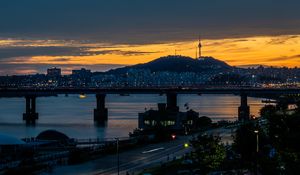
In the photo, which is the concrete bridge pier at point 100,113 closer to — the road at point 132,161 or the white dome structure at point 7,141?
the road at point 132,161

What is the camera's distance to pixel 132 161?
871 inches

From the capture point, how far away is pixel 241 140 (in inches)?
690

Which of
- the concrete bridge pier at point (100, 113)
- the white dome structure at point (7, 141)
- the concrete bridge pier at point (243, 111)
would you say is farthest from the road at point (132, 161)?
the concrete bridge pier at point (100, 113)

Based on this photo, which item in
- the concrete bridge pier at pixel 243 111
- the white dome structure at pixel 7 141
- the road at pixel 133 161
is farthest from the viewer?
the concrete bridge pier at pixel 243 111

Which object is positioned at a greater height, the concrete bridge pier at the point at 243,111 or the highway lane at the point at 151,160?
the concrete bridge pier at the point at 243,111

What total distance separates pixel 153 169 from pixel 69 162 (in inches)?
154

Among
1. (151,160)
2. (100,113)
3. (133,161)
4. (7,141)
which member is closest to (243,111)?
(100,113)

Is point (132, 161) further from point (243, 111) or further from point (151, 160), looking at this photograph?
point (243, 111)

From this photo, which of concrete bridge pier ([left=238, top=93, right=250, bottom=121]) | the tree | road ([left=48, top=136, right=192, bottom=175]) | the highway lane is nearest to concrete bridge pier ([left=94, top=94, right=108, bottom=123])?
concrete bridge pier ([left=238, top=93, right=250, bottom=121])

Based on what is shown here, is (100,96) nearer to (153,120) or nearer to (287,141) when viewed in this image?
(153,120)

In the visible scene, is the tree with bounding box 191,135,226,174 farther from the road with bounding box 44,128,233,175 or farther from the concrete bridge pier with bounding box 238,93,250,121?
the concrete bridge pier with bounding box 238,93,250,121

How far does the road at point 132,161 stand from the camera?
19.7 metres

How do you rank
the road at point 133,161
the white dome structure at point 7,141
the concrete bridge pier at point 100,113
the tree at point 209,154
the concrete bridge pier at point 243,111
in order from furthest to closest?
the concrete bridge pier at point 100,113 < the concrete bridge pier at point 243,111 < the white dome structure at point 7,141 < the road at point 133,161 < the tree at point 209,154

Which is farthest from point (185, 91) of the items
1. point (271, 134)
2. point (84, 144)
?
point (271, 134)
